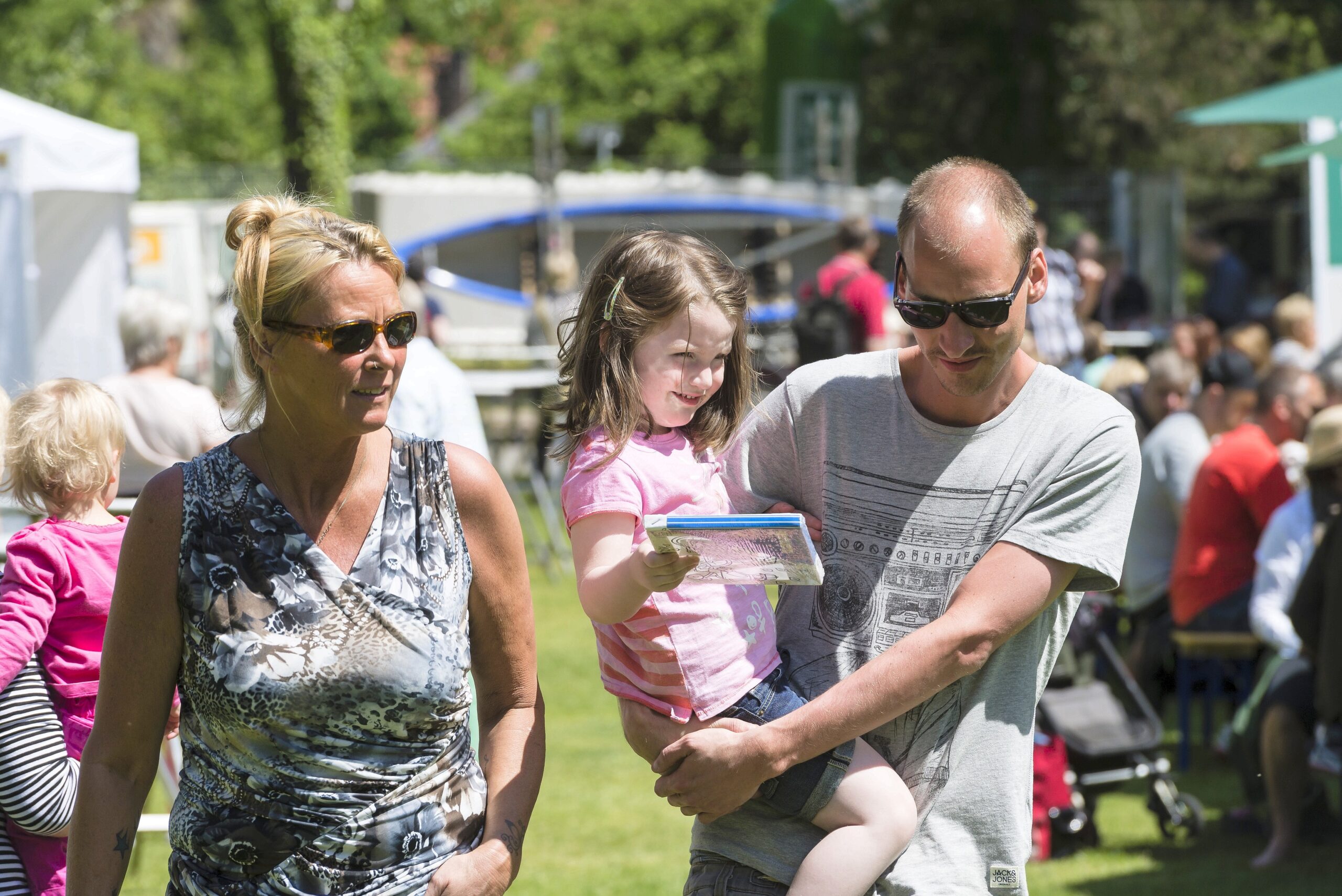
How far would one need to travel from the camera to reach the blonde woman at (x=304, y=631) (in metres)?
2.22

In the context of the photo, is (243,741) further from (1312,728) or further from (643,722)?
(1312,728)

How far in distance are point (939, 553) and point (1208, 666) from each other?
537cm

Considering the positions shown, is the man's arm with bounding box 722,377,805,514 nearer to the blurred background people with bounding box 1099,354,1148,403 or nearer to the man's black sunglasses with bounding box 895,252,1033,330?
the man's black sunglasses with bounding box 895,252,1033,330

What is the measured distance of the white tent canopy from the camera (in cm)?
838

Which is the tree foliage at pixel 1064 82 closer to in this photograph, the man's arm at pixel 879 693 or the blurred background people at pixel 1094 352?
the blurred background people at pixel 1094 352

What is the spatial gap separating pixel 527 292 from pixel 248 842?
16.5m

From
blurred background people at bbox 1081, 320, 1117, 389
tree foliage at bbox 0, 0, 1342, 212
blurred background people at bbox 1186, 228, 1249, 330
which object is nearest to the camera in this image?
blurred background people at bbox 1081, 320, 1117, 389

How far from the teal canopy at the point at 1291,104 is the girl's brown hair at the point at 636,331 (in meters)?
7.03

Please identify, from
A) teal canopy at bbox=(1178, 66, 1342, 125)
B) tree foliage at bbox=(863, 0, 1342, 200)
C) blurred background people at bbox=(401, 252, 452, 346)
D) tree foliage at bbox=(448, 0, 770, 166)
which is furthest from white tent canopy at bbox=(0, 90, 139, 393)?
tree foliage at bbox=(448, 0, 770, 166)

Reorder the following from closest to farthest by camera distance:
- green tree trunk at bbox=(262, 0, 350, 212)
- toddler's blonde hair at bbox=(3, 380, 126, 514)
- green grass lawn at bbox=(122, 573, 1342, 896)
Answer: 1. toddler's blonde hair at bbox=(3, 380, 126, 514)
2. green grass lawn at bbox=(122, 573, 1342, 896)
3. green tree trunk at bbox=(262, 0, 350, 212)

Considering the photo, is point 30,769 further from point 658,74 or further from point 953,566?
point 658,74

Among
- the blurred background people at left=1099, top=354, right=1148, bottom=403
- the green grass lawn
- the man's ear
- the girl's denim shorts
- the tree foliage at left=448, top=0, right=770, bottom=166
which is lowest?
the green grass lawn

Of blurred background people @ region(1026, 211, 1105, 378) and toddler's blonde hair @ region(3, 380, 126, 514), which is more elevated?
toddler's blonde hair @ region(3, 380, 126, 514)

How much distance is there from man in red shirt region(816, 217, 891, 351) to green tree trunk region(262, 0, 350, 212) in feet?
29.5
